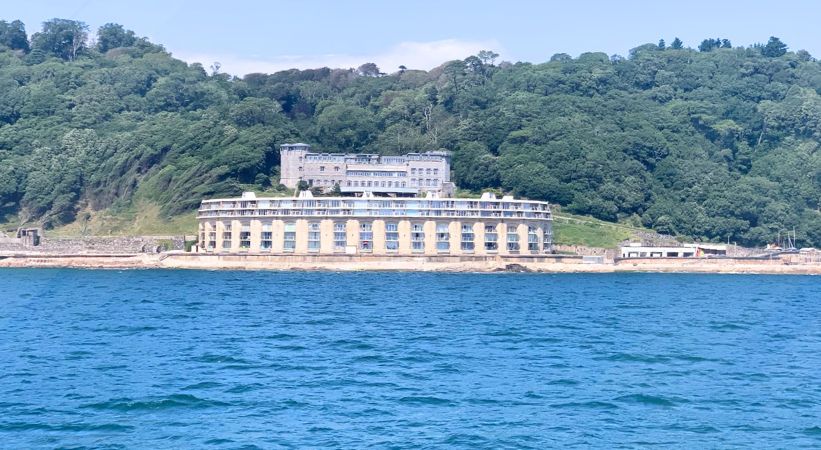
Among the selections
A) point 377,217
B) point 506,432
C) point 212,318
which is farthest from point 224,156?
point 506,432

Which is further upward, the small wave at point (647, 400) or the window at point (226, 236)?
the window at point (226, 236)

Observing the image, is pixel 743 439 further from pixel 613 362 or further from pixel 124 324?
pixel 124 324

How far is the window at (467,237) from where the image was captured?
117812 mm

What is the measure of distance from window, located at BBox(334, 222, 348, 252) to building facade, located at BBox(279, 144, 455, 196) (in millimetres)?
29784

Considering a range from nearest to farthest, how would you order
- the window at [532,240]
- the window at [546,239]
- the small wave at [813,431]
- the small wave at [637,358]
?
the small wave at [813,431], the small wave at [637,358], the window at [532,240], the window at [546,239]

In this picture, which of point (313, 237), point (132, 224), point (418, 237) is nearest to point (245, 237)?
point (313, 237)

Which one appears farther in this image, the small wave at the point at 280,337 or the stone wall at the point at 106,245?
the stone wall at the point at 106,245

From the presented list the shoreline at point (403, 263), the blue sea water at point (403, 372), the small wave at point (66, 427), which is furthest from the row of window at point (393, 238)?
the small wave at point (66, 427)

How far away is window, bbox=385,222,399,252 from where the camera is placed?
386 feet

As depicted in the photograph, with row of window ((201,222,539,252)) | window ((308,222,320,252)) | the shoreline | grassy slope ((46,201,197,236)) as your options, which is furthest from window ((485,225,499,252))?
grassy slope ((46,201,197,236))

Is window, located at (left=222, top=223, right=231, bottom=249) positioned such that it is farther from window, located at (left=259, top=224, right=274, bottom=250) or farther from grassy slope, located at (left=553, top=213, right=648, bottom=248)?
grassy slope, located at (left=553, top=213, right=648, bottom=248)

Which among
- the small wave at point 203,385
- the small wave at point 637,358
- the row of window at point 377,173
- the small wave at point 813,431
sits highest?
the row of window at point 377,173

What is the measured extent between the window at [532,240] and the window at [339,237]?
65.1 ft

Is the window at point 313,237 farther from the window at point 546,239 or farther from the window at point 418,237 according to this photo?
the window at point 546,239
